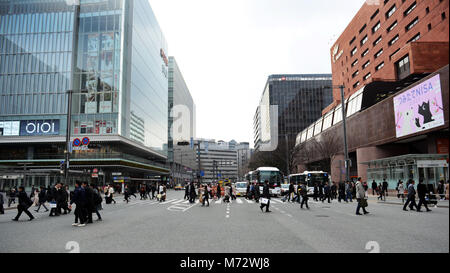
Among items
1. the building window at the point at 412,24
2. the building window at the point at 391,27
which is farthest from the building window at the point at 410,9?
the building window at the point at 391,27

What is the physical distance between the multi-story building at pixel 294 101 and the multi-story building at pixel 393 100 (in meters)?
61.5

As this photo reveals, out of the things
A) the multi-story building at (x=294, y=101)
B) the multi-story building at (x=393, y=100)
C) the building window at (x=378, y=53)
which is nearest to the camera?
the multi-story building at (x=393, y=100)

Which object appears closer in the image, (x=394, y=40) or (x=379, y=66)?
(x=394, y=40)

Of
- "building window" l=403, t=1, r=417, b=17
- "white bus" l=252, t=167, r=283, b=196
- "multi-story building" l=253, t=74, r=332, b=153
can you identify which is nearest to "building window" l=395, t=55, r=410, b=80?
"building window" l=403, t=1, r=417, b=17

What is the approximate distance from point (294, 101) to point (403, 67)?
8772 centimetres

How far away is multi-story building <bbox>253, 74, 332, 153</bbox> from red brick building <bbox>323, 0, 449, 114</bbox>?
50983 mm

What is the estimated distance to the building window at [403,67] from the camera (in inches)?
1589

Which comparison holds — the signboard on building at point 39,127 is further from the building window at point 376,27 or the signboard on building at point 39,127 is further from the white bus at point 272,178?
the building window at point 376,27

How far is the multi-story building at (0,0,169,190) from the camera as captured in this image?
55.7 metres

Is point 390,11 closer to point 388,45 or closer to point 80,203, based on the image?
point 388,45

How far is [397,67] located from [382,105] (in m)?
11.0

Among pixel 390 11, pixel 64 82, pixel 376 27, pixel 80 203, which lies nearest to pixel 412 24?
pixel 390 11

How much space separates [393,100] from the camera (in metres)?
33.9
